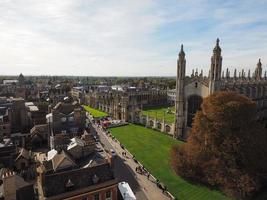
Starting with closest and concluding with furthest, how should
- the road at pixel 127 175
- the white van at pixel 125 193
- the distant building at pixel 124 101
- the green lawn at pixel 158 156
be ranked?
the white van at pixel 125 193
the green lawn at pixel 158 156
the road at pixel 127 175
the distant building at pixel 124 101

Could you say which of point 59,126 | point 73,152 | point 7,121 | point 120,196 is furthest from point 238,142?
point 7,121

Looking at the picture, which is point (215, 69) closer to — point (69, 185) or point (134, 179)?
point (134, 179)

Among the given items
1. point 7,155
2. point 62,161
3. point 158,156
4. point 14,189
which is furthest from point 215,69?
point 7,155

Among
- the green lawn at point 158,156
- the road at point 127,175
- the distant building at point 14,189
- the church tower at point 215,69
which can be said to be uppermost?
the church tower at point 215,69

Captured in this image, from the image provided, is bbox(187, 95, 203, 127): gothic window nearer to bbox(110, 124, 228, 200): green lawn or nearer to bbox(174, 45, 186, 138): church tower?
bbox(174, 45, 186, 138): church tower

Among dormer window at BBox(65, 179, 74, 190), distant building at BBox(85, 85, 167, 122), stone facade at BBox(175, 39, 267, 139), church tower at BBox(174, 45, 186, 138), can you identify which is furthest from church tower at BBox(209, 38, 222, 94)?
dormer window at BBox(65, 179, 74, 190)

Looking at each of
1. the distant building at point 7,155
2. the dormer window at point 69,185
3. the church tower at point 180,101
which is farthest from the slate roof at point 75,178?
the church tower at point 180,101

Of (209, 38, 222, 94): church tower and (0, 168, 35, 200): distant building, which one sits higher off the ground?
(209, 38, 222, 94): church tower

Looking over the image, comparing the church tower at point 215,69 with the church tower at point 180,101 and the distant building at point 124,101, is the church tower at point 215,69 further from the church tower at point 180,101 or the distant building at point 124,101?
the distant building at point 124,101
